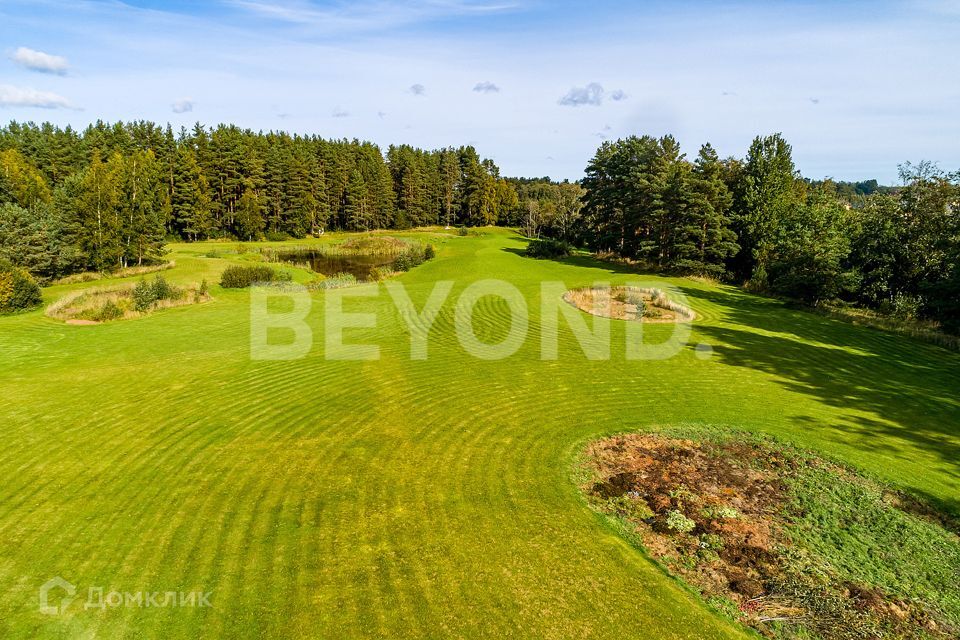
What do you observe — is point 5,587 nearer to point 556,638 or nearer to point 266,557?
point 266,557

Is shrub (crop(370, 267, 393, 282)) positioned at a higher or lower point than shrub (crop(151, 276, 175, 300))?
higher

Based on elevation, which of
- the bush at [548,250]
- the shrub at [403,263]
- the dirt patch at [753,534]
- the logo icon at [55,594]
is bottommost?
the logo icon at [55,594]

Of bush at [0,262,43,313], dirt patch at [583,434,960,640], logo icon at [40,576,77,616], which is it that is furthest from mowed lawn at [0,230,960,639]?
bush at [0,262,43,313]

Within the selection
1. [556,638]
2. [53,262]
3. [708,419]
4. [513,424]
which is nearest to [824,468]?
[708,419]

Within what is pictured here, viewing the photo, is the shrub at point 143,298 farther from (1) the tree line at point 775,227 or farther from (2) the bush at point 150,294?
(1) the tree line at point 775,227

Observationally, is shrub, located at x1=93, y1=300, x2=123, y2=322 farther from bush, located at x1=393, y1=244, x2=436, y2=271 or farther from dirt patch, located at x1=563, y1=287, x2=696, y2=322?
bush, located at x1=393, y1=244, x2=436, y2=271

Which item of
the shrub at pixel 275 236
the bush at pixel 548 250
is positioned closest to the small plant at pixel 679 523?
the bush at pixel 548 250

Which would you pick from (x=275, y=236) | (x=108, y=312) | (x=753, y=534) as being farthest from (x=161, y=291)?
(x=275, y=236)
